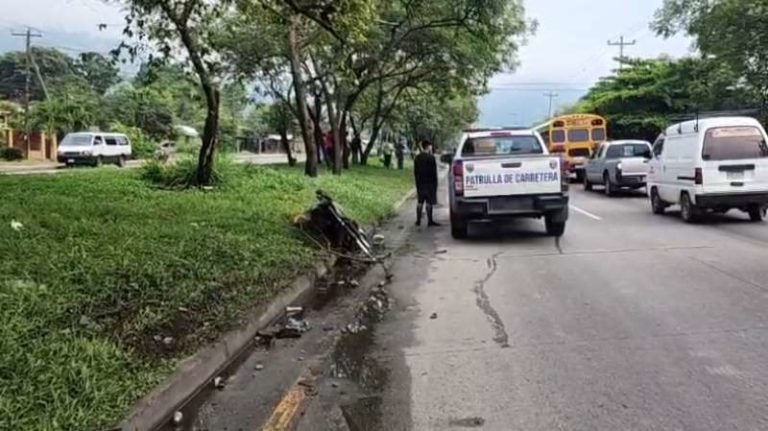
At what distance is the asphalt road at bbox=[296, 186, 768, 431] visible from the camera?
473 cm

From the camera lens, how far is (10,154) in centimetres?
4409

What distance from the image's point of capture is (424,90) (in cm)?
3828

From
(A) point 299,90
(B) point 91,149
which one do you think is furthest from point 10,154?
(A) point 299,90

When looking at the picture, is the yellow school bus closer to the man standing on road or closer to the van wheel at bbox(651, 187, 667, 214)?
the van wheel at bbox(651, 187, 667, 214)

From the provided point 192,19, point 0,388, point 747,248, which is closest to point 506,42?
point 192,19

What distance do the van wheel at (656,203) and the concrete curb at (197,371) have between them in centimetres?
1161

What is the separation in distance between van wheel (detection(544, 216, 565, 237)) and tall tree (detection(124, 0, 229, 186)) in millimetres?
6977

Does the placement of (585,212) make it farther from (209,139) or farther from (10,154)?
(10,154)

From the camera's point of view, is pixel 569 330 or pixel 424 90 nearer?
pixel 569 330

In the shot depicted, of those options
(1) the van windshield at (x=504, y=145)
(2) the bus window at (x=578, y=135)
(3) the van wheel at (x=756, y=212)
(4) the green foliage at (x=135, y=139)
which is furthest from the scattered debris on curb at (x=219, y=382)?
(4) the green foliage at (x=135, y=139)

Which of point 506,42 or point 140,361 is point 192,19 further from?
point 506,42

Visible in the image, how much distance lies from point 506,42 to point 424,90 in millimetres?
10574

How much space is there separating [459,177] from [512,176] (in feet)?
2.83

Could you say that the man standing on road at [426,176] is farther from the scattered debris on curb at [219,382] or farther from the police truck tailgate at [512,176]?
the scattered debris on curb at [219,382]
